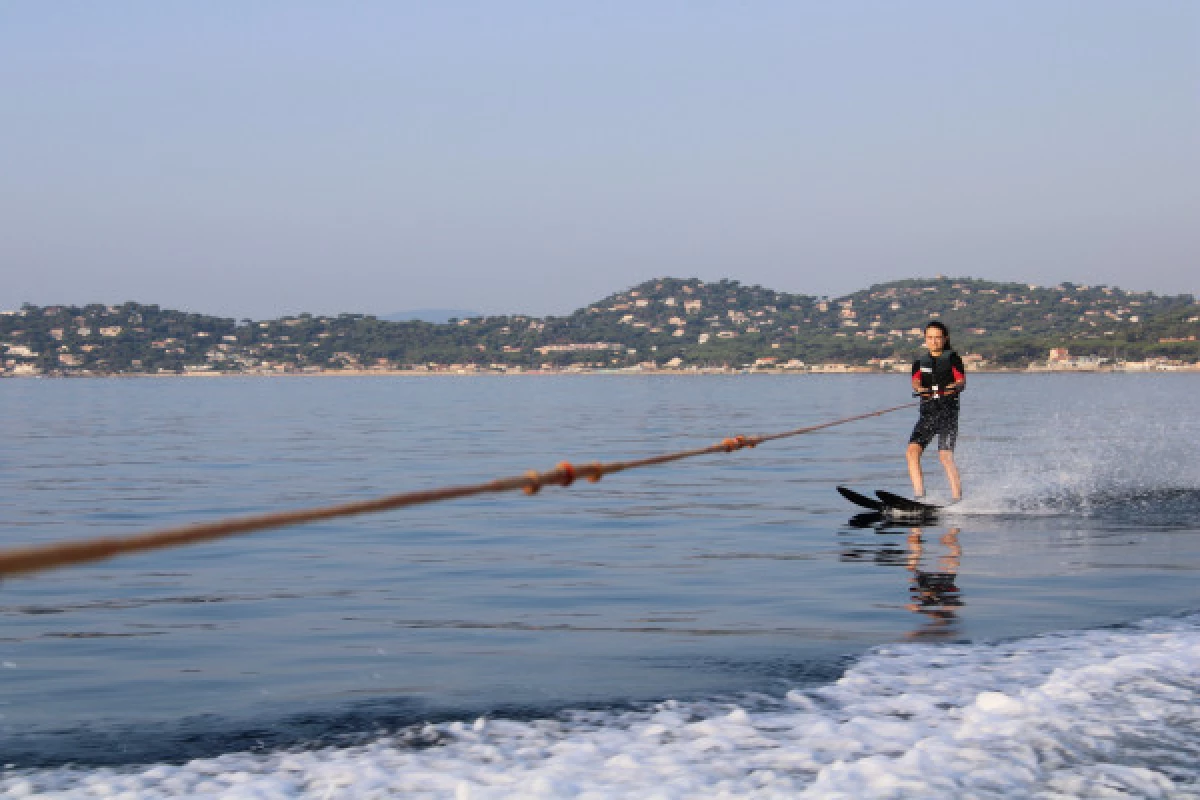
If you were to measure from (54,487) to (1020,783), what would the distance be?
20.9 m

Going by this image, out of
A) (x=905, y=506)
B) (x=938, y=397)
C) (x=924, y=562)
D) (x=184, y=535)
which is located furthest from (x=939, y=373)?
(x=184, y=535)

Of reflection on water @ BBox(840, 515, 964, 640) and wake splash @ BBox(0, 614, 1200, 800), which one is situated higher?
wake splash @ BBox(0, 614, 1200, 800)

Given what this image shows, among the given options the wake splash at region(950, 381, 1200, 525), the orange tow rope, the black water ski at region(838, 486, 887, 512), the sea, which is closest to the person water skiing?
the black water ski at region(838, 486, 887, 512)

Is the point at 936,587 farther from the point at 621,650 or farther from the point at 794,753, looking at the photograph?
the point at 794,753

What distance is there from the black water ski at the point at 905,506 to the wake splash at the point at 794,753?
371 inches

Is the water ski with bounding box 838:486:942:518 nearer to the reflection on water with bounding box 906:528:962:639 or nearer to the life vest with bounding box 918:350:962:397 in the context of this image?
the life vest with bounding box 918:350:962:397

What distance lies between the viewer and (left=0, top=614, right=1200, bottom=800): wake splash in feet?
18.4

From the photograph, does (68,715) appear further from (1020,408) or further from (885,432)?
(1020,408)

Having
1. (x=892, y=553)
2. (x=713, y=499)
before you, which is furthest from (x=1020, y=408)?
(x=892, y=553)

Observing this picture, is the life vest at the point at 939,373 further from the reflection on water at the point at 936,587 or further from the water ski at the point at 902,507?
the reflection on water at the point at 936,587

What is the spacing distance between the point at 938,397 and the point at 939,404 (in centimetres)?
9

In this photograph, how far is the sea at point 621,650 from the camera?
5.88m

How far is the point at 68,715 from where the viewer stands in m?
7.21

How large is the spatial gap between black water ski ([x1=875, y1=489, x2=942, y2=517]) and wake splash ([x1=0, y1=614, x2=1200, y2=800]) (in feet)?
31.0
